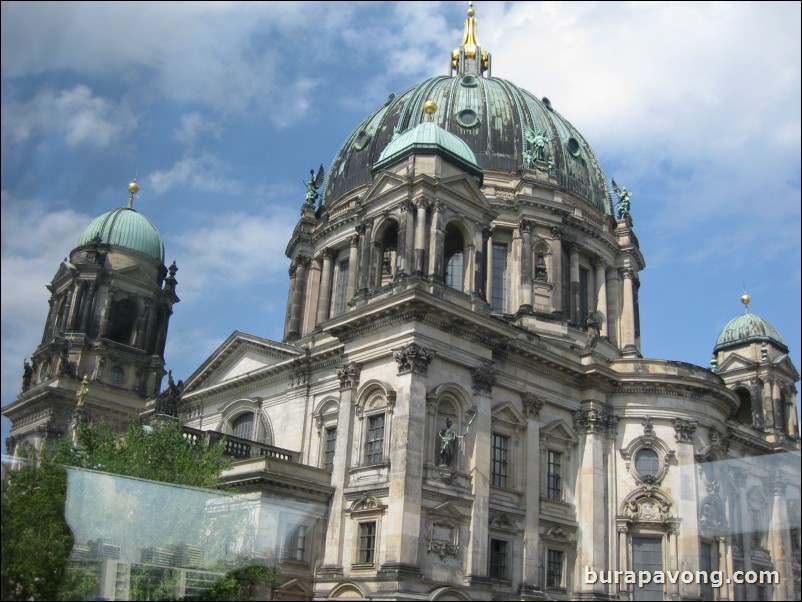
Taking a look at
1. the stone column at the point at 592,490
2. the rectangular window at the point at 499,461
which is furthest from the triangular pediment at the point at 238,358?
the stone column at the point at 592,490

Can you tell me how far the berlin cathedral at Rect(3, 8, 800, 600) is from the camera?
1270 inches

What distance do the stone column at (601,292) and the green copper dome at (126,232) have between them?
2801cm

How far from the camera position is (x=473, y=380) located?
1340 inches

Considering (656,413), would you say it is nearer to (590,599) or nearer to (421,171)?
(590,599)

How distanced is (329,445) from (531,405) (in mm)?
8884

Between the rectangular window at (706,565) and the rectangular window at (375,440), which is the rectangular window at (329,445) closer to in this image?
the rectangular window at (375,440)

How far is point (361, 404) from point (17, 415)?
28.6 metres

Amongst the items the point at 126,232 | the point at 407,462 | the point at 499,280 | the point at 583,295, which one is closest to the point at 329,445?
the point at 407,462

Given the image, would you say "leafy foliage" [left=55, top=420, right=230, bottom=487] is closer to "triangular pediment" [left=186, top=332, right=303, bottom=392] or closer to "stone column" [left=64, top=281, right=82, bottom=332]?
"triangular pediment" [left=186, top=332, right=303, bottom=392]

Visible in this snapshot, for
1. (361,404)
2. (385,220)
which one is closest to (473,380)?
(361,404)

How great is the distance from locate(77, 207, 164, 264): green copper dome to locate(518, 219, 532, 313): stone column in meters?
24.7

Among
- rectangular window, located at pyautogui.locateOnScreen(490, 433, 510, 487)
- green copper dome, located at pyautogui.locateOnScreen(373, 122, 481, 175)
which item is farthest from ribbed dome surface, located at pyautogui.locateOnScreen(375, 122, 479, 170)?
rectangular window, located at pyautogui.locateOnScreen(490, 433, 510, 487)

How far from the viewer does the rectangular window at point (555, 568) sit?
119 feet

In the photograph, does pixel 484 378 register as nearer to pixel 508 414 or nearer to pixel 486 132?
pixel 508 414
